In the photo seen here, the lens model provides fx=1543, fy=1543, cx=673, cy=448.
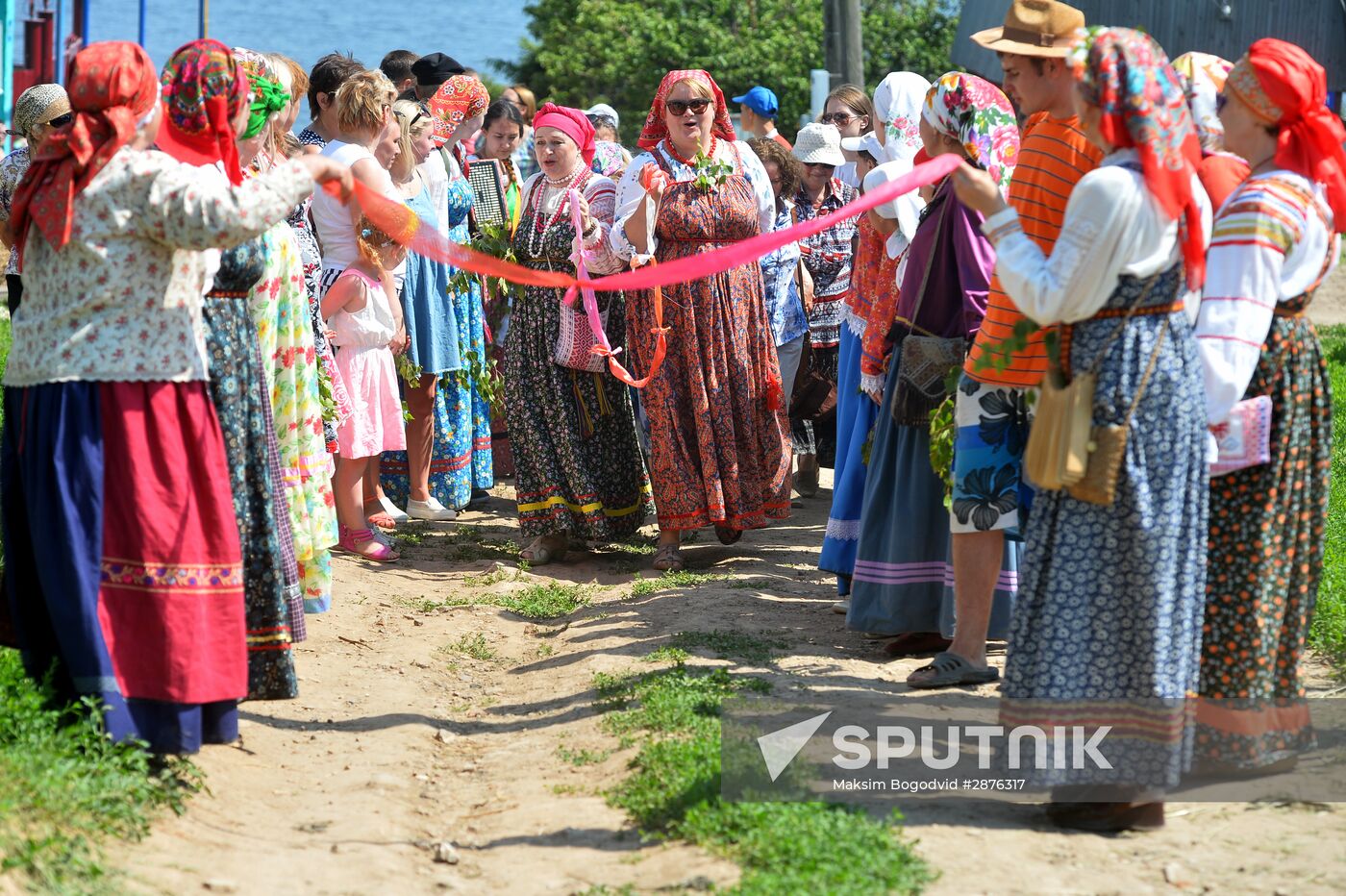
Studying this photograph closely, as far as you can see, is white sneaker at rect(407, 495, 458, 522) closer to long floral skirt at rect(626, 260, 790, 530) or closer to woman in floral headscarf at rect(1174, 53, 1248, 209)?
long floral skirt at rect(626, 260, 790, 530)

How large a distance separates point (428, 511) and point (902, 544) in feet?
11.7

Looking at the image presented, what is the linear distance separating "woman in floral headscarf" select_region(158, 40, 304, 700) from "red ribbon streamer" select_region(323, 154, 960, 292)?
39cm

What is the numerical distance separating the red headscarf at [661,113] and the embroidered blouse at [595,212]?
11.4 inches

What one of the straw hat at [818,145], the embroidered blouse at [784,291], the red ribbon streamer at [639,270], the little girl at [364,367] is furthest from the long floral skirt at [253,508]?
the straw hat at [818,145]

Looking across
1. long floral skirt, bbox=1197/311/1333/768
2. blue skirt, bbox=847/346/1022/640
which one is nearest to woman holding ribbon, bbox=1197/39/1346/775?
long floral skirt, bbox=1197/311/1333/768

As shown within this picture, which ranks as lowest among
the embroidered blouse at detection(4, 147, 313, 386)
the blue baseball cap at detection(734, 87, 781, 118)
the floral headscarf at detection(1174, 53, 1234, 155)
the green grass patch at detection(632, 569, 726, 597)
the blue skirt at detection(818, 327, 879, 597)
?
the green grass patch at detection(632, 569, 726, 597)

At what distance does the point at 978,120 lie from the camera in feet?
17.2

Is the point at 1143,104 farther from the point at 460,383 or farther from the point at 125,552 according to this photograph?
the point at 460,383

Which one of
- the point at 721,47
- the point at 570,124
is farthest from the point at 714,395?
the point at 721,47

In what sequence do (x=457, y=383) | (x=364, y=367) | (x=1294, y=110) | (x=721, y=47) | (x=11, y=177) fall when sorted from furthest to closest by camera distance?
(x=721, y=47)
(x=457, y=383)
(x=364, y=367)
(x=11, y=177)
(x=1294, y=110)

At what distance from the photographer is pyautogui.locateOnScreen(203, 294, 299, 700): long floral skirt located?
4418 millimetres

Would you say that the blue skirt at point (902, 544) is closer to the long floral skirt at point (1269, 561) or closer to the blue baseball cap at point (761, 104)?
the long floral skirt at point (1269, 561)

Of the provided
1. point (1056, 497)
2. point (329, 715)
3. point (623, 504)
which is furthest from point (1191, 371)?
point (623, 504)

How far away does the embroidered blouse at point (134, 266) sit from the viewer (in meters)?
3.95
